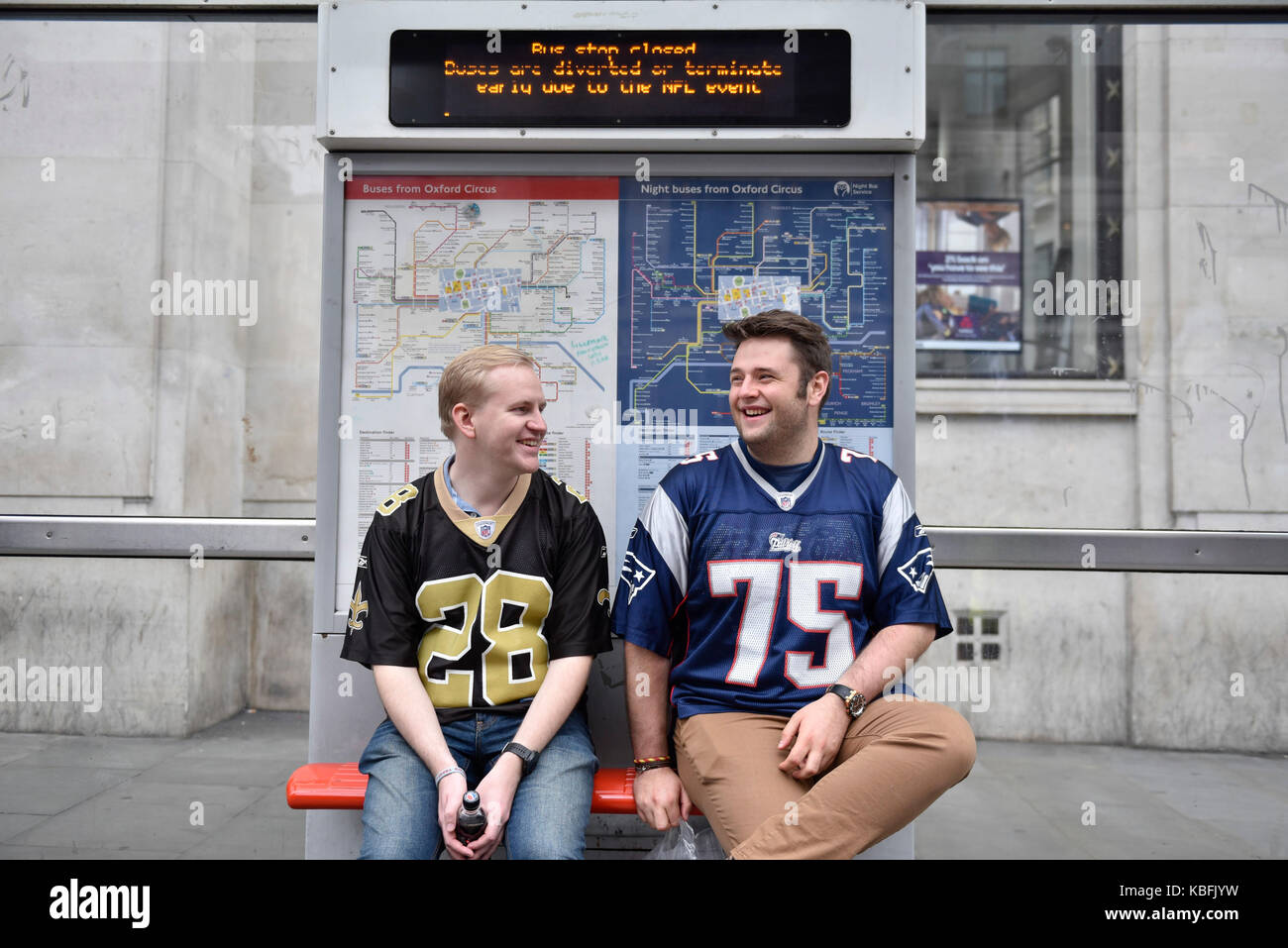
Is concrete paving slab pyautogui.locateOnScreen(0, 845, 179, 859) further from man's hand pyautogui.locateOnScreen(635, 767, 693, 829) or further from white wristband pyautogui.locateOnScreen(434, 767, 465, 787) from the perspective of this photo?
man's hand pyautogui.locateOnScreen(635, 767, 693, 829)

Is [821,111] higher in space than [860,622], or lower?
higher

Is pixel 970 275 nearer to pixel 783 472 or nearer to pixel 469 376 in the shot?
pixel 783 472

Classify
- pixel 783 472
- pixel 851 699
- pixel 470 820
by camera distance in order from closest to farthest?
1. pixel 470 820
2. pixel 851 699
3. pixel 783 472

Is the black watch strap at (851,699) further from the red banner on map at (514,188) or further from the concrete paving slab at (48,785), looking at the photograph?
the concrete paving slab at (48,785)

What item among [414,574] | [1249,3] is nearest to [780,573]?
[414,574]

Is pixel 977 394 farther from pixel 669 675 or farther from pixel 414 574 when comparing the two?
pixel 414 574

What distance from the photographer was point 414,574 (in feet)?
7.99

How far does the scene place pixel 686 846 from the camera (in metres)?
2.43

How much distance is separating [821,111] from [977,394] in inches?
128

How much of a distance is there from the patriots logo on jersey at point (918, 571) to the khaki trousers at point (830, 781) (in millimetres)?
305

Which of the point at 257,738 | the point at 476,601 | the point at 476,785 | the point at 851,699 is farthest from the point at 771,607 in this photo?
the point at 257,738

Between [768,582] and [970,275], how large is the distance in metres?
3.99

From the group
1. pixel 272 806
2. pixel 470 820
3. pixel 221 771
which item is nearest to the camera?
pixel 470 820

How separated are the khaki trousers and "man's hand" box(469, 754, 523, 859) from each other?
449 mm
